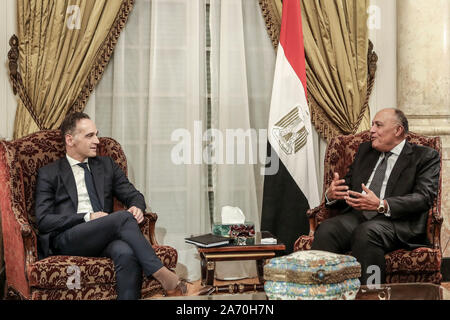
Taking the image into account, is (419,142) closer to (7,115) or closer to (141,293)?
(141,293)

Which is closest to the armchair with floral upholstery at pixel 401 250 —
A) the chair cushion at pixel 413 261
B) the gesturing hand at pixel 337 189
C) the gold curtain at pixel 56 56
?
the chair cushion at pixel 413 261

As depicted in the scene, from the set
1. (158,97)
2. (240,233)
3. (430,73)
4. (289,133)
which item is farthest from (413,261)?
(158,97)

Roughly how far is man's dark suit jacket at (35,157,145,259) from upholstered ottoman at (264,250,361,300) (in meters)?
1.55

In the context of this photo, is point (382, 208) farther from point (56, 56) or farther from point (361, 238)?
point (56, 56)

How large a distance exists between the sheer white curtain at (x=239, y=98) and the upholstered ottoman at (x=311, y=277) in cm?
226

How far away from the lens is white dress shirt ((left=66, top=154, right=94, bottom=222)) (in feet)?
11.4

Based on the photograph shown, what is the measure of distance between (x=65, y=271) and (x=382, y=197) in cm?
186

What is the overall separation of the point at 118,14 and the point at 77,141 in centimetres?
121

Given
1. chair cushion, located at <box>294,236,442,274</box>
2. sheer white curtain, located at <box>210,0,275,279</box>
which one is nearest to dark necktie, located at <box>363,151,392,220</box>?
chair cushion, located at <box>294,236,442,274</box>

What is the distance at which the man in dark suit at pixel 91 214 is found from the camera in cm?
313

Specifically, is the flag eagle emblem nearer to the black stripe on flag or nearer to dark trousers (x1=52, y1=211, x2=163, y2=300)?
the black stripe on flag

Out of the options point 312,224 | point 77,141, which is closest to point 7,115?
point 77,141

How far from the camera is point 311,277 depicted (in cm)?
206

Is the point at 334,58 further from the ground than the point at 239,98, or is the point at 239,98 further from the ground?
the point at 334,58
